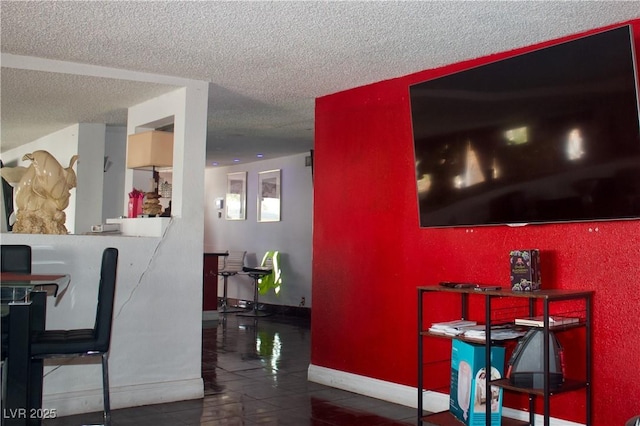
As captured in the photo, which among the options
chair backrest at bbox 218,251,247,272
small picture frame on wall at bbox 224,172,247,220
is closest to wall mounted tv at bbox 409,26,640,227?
chair backrest at bbox 218,251,247,272

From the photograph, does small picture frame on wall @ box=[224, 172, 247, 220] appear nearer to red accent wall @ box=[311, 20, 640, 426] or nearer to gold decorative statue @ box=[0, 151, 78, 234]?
Answer: red accent wall @ box=[311, 20, 640, 426]

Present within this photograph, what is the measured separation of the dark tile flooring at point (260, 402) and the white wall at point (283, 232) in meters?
2.56

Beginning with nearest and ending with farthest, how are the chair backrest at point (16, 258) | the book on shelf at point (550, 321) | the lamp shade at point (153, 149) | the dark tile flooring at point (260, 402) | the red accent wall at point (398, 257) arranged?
1. the book on shelf at point (550, 321)
2. the red accent wall at point (398, 257)
3. the chair backrest at point (16, 258)
4. the dark tile flooring at point (260, 402)
5. the lamp shade at point (153, 149)

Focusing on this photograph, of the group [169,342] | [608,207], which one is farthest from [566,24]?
[169,342]

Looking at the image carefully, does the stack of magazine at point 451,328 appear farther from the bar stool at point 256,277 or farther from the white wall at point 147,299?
the bar stool at point 256,277

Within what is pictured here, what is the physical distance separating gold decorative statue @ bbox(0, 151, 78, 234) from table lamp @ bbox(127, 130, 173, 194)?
28.6 inches

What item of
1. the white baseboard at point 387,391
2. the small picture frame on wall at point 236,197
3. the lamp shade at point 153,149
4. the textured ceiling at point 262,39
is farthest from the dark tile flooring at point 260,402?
the small picture frame on wall at point 236,197

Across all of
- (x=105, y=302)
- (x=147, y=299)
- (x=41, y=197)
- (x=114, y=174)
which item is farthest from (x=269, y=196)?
(x=105, y=302)

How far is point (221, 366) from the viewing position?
5.91 metres

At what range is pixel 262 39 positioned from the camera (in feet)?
12.8

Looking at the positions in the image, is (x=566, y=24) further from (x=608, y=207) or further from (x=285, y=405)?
(x=285, y=405)

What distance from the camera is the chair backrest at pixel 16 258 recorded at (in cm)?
373

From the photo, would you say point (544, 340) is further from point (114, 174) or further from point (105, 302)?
point (114, 174)

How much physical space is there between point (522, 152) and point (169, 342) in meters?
2.86
